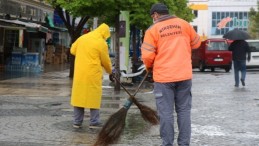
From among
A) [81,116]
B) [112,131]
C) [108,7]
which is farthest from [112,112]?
[108,7]

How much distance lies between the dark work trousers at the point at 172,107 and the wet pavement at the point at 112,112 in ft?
3.69

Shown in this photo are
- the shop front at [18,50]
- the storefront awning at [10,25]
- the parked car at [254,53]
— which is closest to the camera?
the storefront awning at [10,25]

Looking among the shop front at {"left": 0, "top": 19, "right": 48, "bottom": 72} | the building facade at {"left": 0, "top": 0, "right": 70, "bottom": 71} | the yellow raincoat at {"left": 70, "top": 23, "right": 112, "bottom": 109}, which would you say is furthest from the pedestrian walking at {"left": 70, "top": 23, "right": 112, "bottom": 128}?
the shop front at {"left": 0, "top": 19, "right": 48, "bottom": 72}

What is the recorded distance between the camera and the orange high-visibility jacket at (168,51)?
644 cm

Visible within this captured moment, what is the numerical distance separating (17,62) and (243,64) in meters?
11.9

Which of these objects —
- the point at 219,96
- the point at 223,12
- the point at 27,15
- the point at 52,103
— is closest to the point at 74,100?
the point at 52,103

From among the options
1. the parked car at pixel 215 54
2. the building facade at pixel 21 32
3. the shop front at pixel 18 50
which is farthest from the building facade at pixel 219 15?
the shop front at pixel 18 50

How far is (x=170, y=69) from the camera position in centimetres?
643

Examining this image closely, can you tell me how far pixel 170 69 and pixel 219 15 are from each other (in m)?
101

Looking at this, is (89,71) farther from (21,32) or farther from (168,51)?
(21,32)

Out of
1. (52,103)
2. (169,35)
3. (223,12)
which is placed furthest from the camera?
(223,12)

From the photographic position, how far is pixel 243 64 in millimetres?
17688

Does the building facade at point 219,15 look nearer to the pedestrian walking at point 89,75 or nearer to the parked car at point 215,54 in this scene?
the parked car at point 215,54

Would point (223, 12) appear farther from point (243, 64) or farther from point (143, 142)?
point (143, 142)
